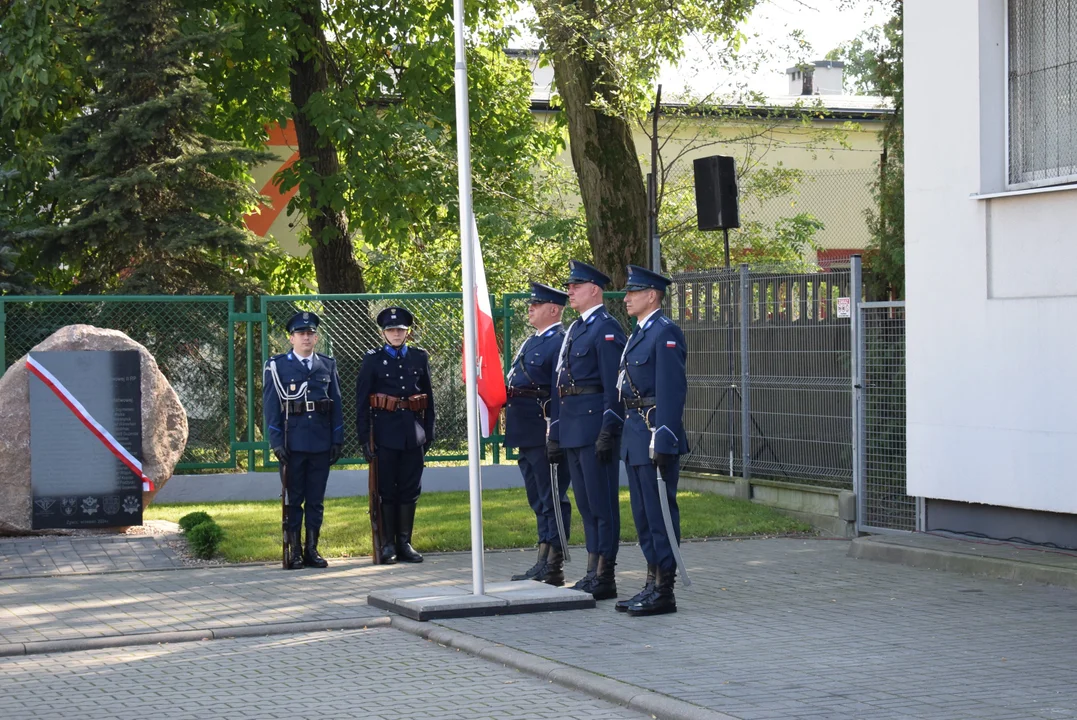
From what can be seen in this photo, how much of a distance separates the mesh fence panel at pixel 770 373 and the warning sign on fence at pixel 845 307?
7.1 inches

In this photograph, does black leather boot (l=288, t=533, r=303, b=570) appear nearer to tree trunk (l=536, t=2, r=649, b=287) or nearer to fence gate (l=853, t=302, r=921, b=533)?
fence gate (l=853, t=302, r=921, b=533)

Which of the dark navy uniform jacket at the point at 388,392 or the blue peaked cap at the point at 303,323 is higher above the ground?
the blue peaked cap at the point at 303,323

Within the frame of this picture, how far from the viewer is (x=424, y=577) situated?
11.1m

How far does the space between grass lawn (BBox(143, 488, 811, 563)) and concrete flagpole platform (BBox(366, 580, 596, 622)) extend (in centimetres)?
263

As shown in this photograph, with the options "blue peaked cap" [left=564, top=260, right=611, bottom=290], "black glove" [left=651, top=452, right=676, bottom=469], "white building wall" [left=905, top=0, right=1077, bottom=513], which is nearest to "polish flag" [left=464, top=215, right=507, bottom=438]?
"blue peaked cap" [left=564, top=260, right=611, bottom=290]

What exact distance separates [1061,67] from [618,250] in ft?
31.1

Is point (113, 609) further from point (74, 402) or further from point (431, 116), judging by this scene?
point (431, 116)

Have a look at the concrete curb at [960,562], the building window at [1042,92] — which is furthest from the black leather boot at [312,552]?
the building window at [1042,92]

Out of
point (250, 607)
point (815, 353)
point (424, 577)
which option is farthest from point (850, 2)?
point (250, 607)

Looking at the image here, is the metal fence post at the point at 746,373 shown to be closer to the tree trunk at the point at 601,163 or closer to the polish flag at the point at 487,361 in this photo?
the tree trunk at the point at 601,163

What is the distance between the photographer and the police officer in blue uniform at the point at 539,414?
1062cm

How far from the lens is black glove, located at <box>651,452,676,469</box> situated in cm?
915

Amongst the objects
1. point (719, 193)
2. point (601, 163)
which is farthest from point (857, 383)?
point (601, 163)

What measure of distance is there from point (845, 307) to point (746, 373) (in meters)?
2.24
